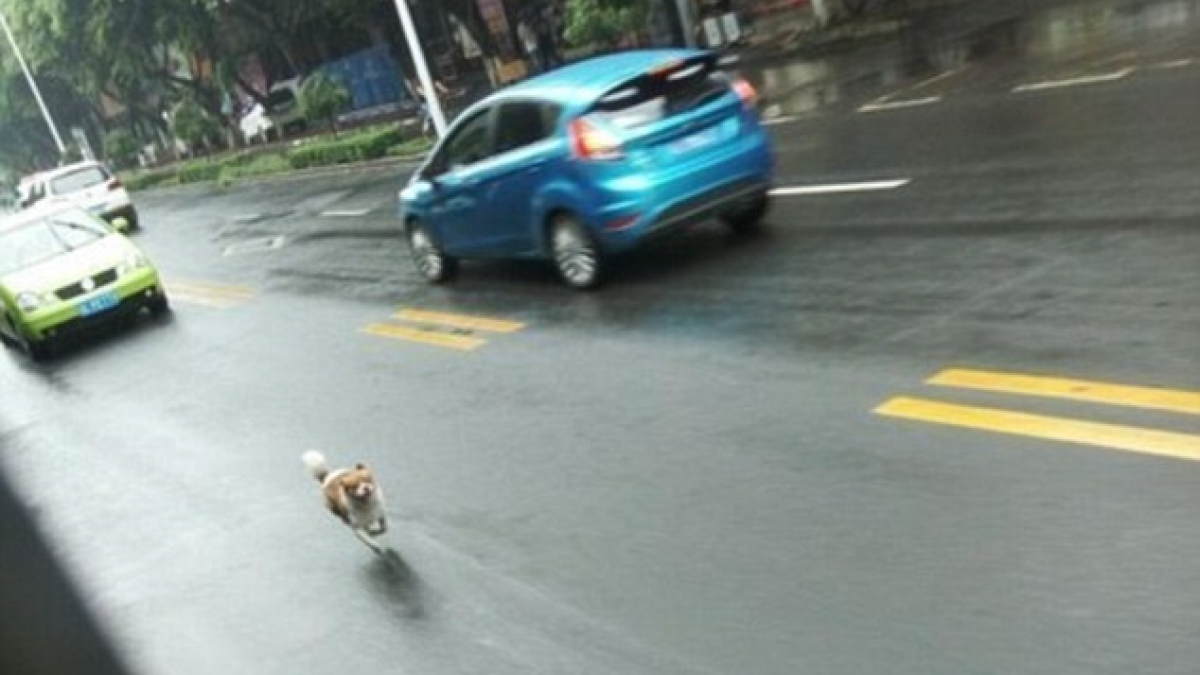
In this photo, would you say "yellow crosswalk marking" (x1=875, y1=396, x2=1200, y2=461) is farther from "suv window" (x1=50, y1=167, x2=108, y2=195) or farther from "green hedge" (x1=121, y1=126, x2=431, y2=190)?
"suv window" (x1=50, y1=167, x2=108, y2=195)

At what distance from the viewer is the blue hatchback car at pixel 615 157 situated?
978cm

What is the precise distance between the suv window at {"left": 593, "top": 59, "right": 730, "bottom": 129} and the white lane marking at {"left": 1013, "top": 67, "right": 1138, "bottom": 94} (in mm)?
5067

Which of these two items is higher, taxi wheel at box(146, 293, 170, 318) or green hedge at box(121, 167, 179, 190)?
taxi wheel at box(146, 293, 170, 318)

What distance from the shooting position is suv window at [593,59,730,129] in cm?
988

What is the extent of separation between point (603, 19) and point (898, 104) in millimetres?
11148

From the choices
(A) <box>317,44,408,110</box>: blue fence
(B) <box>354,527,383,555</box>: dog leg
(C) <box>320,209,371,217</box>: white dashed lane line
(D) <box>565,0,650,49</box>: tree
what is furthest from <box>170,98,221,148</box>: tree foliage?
(B) <box>354,527,383,555</box>: dog leg

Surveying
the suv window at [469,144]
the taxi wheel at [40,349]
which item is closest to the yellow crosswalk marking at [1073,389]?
the suv window at [469,144]

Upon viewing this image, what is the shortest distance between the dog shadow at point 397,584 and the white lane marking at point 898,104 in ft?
34.3

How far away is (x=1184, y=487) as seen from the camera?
4738mm

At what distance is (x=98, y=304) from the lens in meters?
14.8

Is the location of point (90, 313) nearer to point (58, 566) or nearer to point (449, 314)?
point (449, 314)

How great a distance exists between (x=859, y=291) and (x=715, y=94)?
2.74m

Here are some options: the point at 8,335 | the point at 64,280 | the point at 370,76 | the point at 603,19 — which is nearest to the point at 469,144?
→ the point at 64,280

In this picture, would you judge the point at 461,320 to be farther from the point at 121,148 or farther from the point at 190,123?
the point at 121,148
